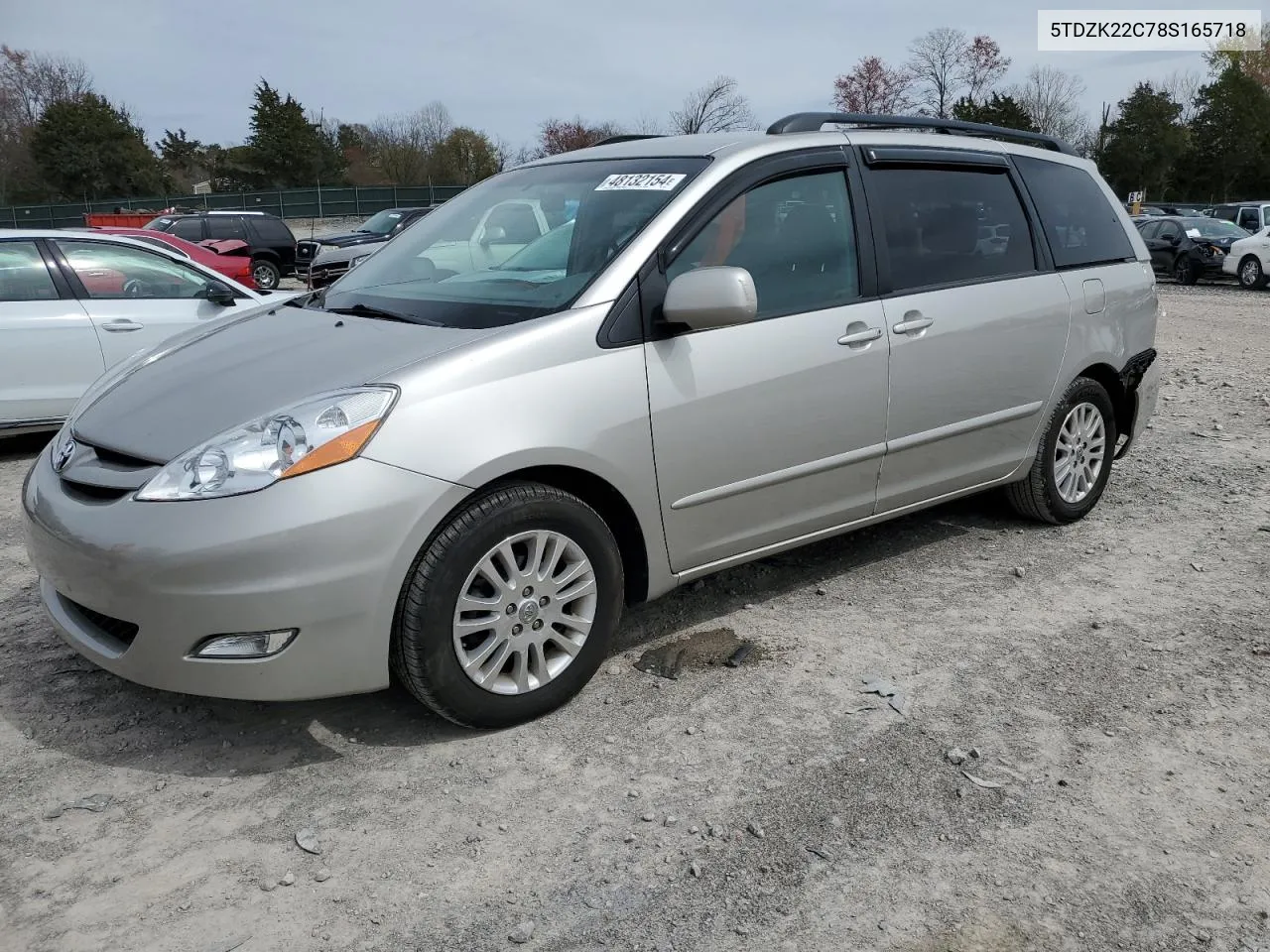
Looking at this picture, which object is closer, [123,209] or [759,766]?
[759,766]

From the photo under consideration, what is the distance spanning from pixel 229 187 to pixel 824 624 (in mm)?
61836

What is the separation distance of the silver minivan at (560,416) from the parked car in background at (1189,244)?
19.3 metres

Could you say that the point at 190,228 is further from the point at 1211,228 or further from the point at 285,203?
the point at 285,203

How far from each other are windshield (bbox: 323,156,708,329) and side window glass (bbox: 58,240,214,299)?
3.68 m

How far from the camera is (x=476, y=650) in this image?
10.3 feet

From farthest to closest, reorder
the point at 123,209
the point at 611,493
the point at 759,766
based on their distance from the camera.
A: the point at 123,209 < the point at 611,493 < the point at 759,766

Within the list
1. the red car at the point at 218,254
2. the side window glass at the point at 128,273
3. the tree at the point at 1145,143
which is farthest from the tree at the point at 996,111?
the side window glass at the point at 128,273

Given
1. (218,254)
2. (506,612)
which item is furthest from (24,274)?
(218,254)

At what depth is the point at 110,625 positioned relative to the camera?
305 centimetres

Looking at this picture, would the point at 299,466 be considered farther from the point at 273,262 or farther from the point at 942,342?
the point at 273,262

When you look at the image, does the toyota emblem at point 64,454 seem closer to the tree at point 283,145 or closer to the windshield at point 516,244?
the windshield at point 516,244

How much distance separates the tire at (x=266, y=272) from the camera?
72.9 ft

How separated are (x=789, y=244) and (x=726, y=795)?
1960mm

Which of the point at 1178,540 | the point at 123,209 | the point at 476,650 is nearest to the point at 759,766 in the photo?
the point at 476,650
